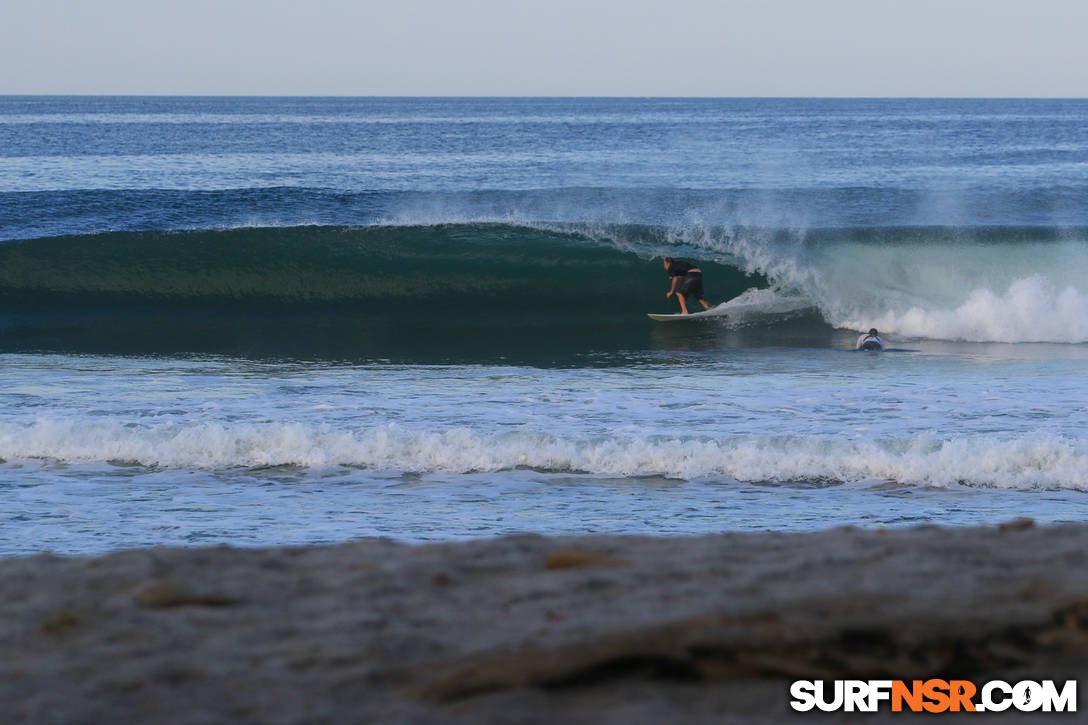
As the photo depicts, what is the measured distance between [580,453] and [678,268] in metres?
9.48

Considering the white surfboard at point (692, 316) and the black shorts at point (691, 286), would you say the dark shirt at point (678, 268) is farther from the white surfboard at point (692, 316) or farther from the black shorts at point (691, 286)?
the white surfboard at point (692, 316)

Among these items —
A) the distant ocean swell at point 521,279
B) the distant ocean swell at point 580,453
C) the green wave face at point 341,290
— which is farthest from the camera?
the distant ocean swell at point 521,279

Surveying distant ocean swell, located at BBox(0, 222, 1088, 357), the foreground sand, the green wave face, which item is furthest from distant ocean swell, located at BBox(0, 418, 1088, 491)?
distant ocean swell, located at BBox(0, 222, 1088, 357)

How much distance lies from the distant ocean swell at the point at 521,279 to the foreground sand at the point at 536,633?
37.2 ft

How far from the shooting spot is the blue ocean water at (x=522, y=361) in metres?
7.28

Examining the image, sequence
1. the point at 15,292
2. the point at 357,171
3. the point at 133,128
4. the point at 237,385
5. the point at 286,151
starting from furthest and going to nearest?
the point at 133,128 < the point at 286,151 < the point at 357,171 < the point at 15,292 < the point at 237,385

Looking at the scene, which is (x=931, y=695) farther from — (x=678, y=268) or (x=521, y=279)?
(x=521, y=279)

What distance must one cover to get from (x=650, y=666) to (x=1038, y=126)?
88242 mm

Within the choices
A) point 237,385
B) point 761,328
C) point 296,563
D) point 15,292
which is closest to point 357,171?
point 15,292

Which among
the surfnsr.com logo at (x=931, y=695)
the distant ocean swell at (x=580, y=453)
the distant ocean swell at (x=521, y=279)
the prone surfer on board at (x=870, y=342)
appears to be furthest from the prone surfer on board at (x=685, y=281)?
the surfnsr.com logo at (x=931, y=695)

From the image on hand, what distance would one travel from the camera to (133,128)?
72.9 meters

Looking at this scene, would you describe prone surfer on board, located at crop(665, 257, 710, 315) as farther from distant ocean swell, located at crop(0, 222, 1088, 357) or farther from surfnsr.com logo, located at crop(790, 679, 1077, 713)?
surfnsr.com logo, located at crop(790, 679, 1077, 713)

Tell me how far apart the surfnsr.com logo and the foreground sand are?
0.03 m

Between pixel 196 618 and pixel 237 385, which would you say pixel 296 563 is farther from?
pixel 237 385
